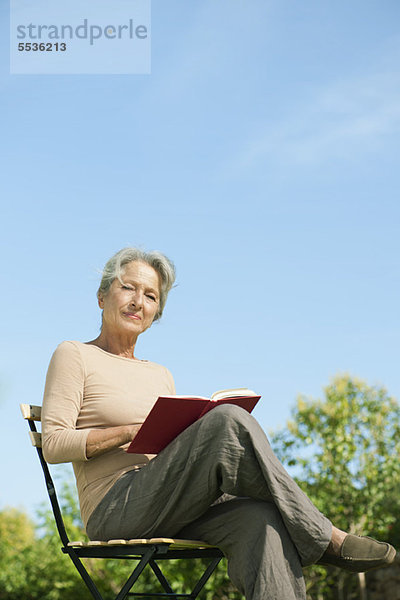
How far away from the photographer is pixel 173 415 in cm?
202

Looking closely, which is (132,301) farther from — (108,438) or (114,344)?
(108,438)

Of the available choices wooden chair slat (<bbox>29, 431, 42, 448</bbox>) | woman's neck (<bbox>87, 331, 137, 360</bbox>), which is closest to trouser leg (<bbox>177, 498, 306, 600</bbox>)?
wooden chair slat (<bbox>29, 431, 42, 448</bbox>)

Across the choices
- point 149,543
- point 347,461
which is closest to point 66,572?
point 347,461

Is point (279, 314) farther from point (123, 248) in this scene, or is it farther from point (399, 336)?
point (123, 248)

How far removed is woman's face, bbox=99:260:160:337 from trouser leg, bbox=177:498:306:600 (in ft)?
2.83

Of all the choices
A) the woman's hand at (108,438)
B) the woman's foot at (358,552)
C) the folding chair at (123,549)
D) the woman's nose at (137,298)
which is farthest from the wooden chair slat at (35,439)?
A: the woman's foot at (358,552)

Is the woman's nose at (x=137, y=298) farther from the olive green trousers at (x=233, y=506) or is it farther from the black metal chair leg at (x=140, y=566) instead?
the black metal chair leg at (x=140, y=566)

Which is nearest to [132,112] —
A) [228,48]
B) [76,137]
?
[76,137]

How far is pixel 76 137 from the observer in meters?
5.43

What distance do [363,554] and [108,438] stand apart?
85 cm

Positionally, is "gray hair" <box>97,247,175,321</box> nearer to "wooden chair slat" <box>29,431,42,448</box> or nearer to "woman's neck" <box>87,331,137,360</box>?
"woman's neck" <box>87,331,137,360</box>

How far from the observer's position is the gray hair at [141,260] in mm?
2742

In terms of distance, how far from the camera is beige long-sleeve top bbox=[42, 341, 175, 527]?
2.23 meters

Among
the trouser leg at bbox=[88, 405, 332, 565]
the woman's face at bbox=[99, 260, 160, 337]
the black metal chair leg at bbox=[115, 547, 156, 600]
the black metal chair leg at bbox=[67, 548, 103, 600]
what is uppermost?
the woman's face at bbox=[99, 260, 160, 337]
